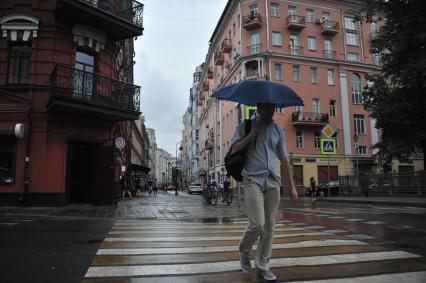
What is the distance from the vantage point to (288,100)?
466cm

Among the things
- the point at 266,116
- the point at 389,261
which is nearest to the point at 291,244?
the point at 389,261

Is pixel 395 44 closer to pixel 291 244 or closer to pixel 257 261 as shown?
pixel 291 244

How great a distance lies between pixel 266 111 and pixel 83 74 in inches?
560

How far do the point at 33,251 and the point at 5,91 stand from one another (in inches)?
486

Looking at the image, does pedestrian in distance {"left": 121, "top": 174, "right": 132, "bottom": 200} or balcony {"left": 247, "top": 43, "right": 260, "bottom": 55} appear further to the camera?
balcony {"left": 247, "top": 43, "right": 260, "bottom": 55}

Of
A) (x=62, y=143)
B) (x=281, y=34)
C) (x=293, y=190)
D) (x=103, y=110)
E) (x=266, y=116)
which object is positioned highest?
(x=281, y=34)

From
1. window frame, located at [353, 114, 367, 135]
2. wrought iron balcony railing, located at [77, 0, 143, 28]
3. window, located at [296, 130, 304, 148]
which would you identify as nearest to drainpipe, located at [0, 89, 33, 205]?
wrought iron balcony railing, located at [77, 0, 143, 28]

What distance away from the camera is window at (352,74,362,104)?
4747 cm

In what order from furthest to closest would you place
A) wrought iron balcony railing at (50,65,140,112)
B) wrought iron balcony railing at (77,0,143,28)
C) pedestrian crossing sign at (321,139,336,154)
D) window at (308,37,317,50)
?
1. window at (308,37,317,50)
2. pedestrian crossing sign at (321,139,336,154)
3. wrought iron balcony railing at (77,0,143,28)
4. wrought iron balcony railing at (50,65,140,112)

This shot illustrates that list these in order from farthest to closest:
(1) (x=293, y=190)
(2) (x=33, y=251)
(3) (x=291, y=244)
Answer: (3) (x=291, y=244)
(2) (x=33, y=251)
(1) (x=293, y=190)

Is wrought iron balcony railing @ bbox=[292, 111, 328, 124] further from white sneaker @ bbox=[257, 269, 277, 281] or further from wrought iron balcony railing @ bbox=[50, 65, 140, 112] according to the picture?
white sneaker @ bbox=[257, 269, 277, 281]

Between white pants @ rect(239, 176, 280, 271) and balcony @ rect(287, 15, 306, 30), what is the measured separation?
143 feet

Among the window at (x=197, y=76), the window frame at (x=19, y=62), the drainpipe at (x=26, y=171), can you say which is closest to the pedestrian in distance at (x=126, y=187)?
the drainpipe at (x=26, y=171)

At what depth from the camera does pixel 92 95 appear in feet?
57.3
